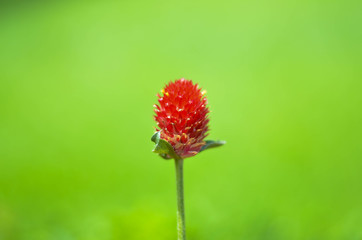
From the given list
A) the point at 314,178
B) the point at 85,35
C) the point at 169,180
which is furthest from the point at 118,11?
the point at 314,178

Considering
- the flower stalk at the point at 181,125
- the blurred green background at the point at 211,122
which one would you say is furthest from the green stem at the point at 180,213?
the blurred green background at the point at 211,122

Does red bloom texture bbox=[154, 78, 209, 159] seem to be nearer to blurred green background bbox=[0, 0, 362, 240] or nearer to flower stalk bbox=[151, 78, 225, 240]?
flower stalk bbox=[151, 78, 225, 240]

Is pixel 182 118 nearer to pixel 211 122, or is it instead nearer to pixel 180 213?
pixel 180 213

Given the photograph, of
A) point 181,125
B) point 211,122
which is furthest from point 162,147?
point 211,122

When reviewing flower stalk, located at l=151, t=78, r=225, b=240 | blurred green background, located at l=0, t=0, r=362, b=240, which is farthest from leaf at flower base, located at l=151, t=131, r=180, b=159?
blurred green background, located at l=0, t=0, r=362, b=240

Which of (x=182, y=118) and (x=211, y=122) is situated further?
(x=211, y=122)

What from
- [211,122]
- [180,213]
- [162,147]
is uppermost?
[211,122]

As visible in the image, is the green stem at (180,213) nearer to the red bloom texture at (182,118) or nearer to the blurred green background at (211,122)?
the red bloom texture at (182,118)
